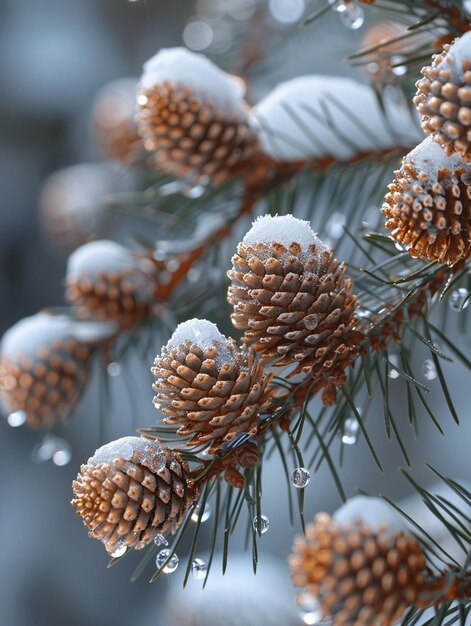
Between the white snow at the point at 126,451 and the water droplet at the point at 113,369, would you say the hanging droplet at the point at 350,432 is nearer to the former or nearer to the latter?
the white snow at the point at 126,451

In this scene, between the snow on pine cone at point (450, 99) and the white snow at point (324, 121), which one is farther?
the white snow at point (324, 121)

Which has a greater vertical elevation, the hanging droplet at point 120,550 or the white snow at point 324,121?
the white snow at point 324,121

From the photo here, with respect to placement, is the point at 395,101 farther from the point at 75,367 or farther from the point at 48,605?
the point at 48,605

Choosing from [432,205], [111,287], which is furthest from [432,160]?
[111,287]

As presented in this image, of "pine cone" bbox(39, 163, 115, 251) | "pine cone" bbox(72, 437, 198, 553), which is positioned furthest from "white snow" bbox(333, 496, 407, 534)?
"pine cone" bbox(39, 163, 115, 251)

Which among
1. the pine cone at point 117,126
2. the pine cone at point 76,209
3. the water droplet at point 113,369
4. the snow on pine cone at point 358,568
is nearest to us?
the snow on pine cone at point 358,568

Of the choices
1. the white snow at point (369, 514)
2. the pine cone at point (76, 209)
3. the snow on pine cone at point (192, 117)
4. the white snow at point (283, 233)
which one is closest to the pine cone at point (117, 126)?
the pine cone at point (76, 209)

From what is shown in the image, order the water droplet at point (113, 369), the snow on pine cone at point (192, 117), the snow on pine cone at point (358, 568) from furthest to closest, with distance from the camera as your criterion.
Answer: the water droplet at point (113, 369) → the snow on pine cone at point (192, 117) → the snow on pine cone at point (358, 568)

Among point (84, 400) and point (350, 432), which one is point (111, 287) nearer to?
point (350, 432)
